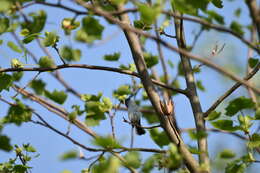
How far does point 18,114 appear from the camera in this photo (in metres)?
1.76

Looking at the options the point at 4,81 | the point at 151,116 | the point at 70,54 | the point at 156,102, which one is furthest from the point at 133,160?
the point at 151,116

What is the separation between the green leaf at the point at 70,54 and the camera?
132cm

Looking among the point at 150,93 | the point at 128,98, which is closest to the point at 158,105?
the point at 150,93

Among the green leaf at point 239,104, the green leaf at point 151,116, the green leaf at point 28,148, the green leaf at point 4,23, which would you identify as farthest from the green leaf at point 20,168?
the green leaf at point 151,116

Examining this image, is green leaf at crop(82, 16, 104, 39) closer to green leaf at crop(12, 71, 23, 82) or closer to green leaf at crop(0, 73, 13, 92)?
green leaf at crop(0, 73, 13, 92)

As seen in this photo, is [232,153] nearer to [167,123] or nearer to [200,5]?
[167,123]

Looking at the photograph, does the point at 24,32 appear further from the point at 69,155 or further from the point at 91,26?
the point at 69,155

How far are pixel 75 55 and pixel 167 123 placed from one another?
0.34 m

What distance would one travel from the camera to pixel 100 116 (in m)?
1.62

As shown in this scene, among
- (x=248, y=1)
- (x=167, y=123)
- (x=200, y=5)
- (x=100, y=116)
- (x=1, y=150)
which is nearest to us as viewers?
(x=248, y=1)

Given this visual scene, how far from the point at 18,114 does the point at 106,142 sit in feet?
2.50

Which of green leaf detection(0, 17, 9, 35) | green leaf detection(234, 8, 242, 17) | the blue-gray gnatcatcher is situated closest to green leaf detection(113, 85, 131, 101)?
the blue-gray gnatcatcher

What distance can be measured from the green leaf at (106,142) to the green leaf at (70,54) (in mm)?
292

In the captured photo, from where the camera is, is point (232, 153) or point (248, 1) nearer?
point (248, 1)
